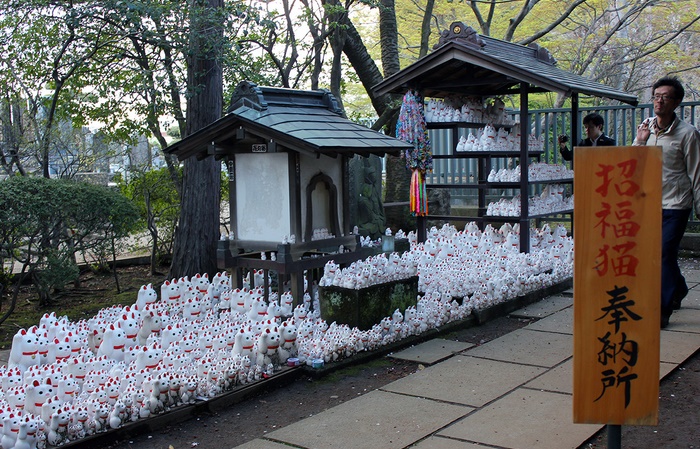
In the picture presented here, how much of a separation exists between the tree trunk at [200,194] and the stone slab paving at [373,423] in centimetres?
419

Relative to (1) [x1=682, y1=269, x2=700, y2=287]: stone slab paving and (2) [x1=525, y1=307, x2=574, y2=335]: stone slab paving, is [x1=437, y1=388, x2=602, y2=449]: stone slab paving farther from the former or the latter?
(1) [x1=682, y1=269, x2=700, y2=287]: stone slab paving

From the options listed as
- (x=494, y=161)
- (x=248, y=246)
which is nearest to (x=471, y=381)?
(x=248, y=246)

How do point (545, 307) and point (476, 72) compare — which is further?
point (476, 72)

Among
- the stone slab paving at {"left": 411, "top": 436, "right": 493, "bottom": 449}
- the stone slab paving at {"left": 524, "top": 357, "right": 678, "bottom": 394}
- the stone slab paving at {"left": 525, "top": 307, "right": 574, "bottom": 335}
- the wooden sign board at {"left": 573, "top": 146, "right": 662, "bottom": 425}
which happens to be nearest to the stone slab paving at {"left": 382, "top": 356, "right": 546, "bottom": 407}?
the stone slab paving at {"left": 524, "top": 357, "right": 678, "bottom": 394}

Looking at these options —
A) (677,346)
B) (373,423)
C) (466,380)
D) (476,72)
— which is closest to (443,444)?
(373,423)

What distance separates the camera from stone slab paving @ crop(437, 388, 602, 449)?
4.21 meters

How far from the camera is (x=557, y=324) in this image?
285 inches

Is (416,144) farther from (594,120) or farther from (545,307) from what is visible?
(545,307)

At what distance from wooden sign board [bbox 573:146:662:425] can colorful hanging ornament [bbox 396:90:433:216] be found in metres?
6.73

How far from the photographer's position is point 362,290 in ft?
20.8

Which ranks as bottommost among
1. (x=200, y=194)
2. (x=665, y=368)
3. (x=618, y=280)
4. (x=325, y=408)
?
(x=325, y=408)

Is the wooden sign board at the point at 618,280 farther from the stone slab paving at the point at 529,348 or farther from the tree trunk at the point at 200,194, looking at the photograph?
the tree trunk at the point at 200,194

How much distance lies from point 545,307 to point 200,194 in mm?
4387

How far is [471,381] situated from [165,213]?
6673 millimetres
